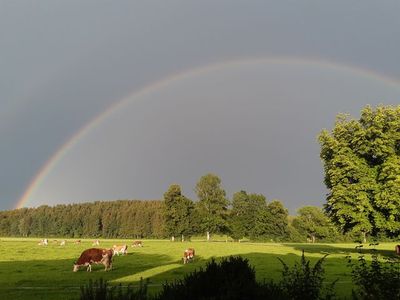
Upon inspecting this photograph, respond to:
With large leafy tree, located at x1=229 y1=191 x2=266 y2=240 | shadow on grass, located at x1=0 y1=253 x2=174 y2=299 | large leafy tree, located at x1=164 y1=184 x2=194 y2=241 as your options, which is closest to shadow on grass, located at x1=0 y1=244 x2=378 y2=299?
shadow on grass, located at x1=0 y1=253 x2=174 y2=299

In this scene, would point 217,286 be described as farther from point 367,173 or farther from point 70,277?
point 367,173

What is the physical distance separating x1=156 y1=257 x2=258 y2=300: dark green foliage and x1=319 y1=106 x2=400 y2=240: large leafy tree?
36106 millimetres

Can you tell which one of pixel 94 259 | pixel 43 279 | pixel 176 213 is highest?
pixel 176 213

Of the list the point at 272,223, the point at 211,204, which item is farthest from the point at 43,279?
the point at 272,223

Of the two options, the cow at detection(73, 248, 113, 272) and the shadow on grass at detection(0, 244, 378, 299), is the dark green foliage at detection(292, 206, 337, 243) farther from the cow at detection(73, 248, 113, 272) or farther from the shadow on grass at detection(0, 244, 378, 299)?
the cow at detection(73, 248, 113, 272)

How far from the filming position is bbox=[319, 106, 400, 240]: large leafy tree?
4303cm

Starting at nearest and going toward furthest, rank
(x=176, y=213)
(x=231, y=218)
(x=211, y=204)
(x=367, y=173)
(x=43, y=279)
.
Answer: (x=43, y=279), (x=367, y=173), (x=176, y=213), (x=211, y=204), (x=231, y=218)

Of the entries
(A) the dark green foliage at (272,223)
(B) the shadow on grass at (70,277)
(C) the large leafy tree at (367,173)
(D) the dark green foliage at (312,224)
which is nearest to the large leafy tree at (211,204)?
(A) the dark green foliage at (272,223)

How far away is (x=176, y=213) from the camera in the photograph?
379 ft

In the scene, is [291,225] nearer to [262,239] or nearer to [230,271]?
[262,239]

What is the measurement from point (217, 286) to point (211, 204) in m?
115

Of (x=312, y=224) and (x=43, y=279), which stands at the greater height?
(x=312, y=224)

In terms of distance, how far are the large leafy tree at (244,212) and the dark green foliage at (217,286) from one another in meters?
126

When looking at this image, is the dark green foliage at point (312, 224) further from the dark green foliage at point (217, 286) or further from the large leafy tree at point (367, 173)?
the dark green foliage at point (217, 286)
